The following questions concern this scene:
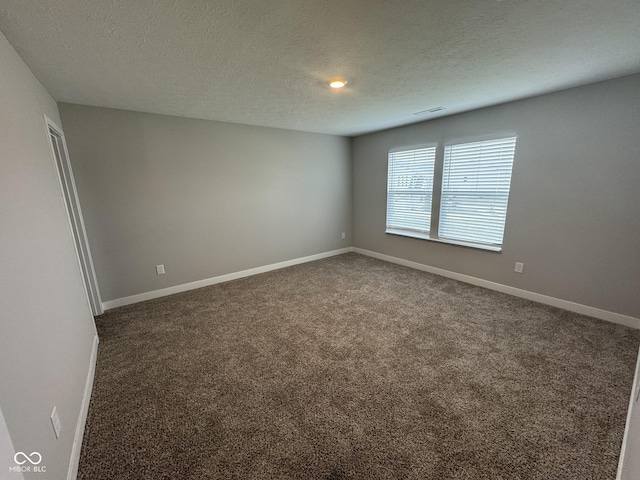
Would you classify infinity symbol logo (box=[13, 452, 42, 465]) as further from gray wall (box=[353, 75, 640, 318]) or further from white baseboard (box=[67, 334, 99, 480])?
gray wall (box=[353, 75, 640, 318])

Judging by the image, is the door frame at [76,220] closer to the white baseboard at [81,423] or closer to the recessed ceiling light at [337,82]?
the white baseboard at [81,423]

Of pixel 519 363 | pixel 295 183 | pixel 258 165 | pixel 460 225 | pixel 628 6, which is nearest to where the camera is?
pixel 628 6

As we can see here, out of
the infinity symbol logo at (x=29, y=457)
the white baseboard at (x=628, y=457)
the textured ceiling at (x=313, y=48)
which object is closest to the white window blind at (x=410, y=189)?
the textured ceiling at (x=313, y=48)

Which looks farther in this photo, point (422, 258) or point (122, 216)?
point (422, 258)

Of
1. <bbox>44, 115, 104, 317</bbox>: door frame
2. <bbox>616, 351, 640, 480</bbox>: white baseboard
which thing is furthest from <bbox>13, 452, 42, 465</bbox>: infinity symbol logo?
<bbox>616, 351, 640, 480</bbox>: white baseboard

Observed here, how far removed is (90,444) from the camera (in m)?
1.46

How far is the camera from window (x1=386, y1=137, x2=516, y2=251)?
3207 millimetres

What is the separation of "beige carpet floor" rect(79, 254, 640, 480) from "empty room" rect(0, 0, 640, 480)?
0.06 ft

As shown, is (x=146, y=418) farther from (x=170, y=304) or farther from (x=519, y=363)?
(x=519, y=363)

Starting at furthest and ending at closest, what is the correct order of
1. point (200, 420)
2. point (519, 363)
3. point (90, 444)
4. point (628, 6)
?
point (519, 363)
point (200, 420)
point (90, 444)
point (628, 6)

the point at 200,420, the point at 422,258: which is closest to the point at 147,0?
the point at 200,420

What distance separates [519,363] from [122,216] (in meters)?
4.26

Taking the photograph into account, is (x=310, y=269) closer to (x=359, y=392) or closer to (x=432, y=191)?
(x=432, y=191)

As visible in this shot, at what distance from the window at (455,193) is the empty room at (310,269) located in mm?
35
